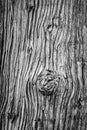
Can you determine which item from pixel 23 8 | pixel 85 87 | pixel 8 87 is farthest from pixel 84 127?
pixel 23 8

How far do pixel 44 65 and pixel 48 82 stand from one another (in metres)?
0.10

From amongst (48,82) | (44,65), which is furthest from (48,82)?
(44,65)

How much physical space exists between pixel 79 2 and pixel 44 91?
0.59 m

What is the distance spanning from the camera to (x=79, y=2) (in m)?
1.56

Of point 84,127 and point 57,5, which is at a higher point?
point 57,5

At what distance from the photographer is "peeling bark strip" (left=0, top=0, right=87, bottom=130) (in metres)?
1.46

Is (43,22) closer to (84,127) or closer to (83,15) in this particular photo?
(83,15)

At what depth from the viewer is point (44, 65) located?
1478 millimetres

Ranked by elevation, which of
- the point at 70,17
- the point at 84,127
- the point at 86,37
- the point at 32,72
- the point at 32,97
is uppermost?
the point at 70,17

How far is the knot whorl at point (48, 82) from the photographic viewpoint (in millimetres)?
1441

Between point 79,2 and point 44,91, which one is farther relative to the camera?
point 79,2

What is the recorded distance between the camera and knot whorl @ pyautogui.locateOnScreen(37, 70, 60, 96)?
1441 millimetres

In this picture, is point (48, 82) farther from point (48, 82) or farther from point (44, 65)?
point (44, 65)

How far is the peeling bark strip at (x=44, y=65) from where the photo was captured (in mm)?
1457
